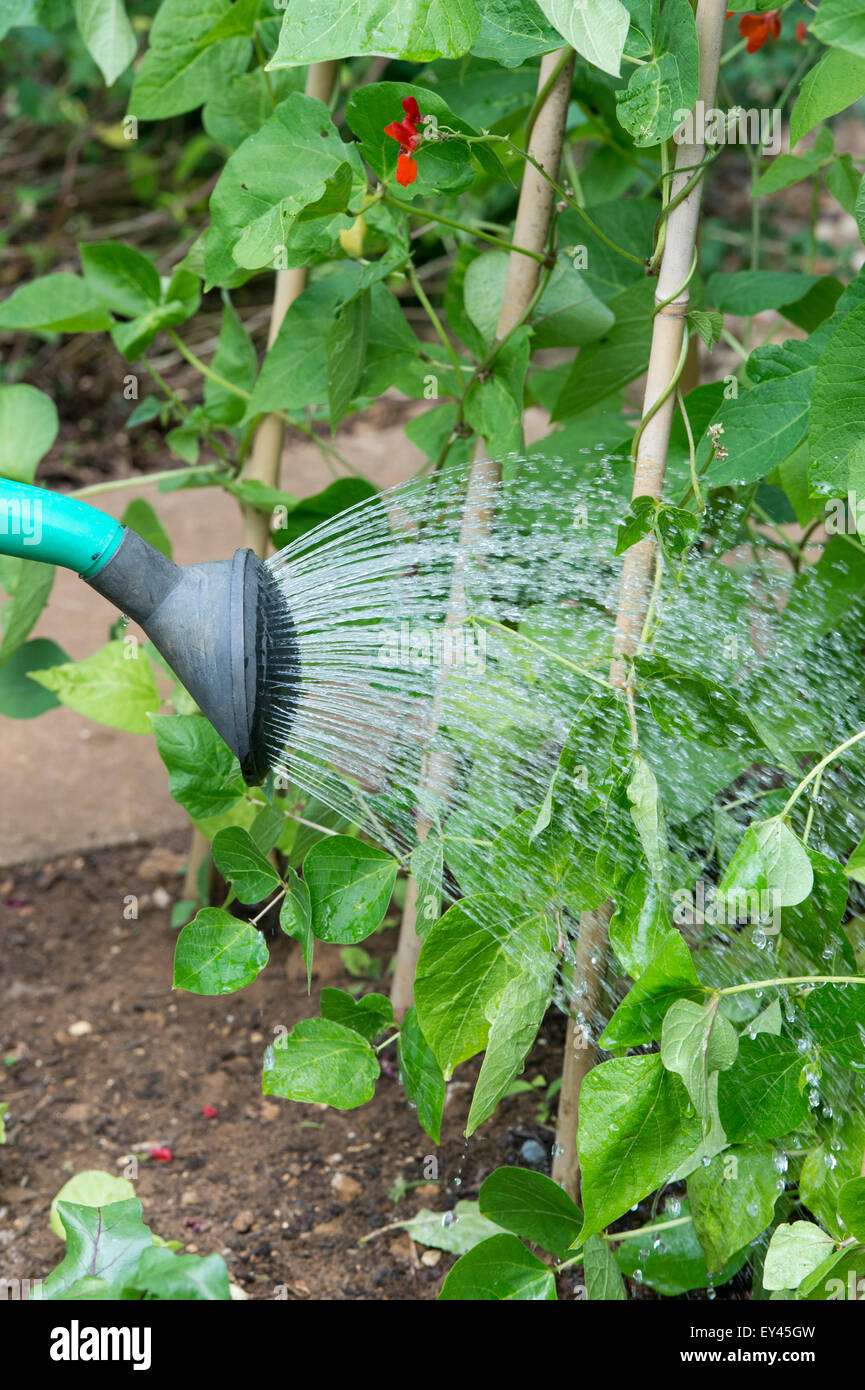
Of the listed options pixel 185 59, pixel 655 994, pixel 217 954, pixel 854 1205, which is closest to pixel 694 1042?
pixel 655 994

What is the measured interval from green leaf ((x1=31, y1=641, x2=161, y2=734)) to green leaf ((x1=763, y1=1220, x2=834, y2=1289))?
0.78m

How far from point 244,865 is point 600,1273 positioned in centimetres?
41

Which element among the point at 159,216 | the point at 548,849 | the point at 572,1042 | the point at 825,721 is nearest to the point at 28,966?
the point at 572,1042

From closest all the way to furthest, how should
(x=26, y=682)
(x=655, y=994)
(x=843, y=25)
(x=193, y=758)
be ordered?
(x=843, y=25) < (x=655, y=994) < (x=193, y=758) < (x=26, y=682)

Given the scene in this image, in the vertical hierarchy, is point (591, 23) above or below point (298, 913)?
above

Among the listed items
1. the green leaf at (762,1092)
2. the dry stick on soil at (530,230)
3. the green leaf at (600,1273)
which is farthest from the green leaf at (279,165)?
the green leaf at (600,1273)

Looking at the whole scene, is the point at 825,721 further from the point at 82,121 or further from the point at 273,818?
the point at 82,121

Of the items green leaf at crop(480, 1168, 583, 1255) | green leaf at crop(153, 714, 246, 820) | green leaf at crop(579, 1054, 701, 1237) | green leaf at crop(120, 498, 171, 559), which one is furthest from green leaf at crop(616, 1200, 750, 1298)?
green leaf at crop(120, 498, 171, 559)

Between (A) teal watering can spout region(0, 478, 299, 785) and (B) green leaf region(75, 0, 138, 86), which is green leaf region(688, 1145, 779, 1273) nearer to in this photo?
(A) teal watering can spout region(0, 478, 299, 785)

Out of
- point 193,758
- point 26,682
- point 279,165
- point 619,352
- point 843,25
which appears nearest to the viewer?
point 843,25

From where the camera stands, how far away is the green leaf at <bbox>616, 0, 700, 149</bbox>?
0.87 metres

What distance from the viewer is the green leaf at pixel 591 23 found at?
0.73 m

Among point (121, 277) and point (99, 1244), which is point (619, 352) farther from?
point (99, 1244)

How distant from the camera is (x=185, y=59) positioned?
1.26 metres
